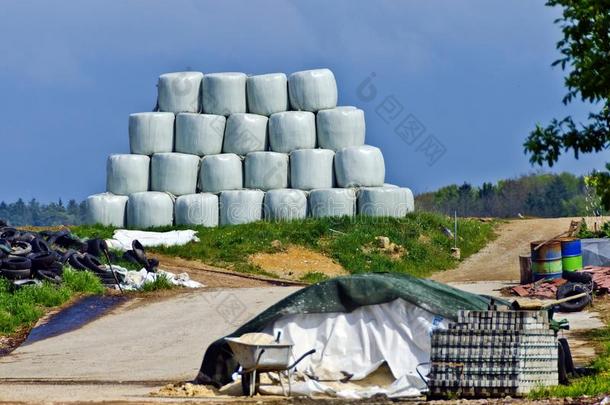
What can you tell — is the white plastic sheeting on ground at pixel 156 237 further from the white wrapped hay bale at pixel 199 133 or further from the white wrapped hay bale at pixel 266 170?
the white wrapped hay bale at pixel 199 133

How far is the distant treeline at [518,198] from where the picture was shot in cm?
6438

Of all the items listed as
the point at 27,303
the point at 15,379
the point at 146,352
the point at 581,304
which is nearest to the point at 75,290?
the point at 27,303

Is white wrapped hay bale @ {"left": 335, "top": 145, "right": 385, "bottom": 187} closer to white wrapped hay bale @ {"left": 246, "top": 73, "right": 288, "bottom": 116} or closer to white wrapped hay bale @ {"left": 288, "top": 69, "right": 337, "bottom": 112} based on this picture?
white wrapped hay bale @ {"left": 288, "top": 69, "right": 337, "bottom": 112}

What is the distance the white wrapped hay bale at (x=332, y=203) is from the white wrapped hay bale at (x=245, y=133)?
263 centimetres

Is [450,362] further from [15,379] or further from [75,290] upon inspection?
[75,290]

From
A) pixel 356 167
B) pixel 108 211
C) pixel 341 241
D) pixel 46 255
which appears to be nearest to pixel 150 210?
pixel 108 211

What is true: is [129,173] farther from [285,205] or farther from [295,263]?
[295,263]

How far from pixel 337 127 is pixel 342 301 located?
80.1ft

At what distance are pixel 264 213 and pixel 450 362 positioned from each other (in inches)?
1006

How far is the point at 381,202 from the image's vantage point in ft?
139

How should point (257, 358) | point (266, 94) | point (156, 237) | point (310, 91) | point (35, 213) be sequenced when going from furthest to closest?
point (35, 213)
point (310, 91)
point (266, 94)
point (156, 237)
point (257, 358)

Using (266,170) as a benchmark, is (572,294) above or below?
below

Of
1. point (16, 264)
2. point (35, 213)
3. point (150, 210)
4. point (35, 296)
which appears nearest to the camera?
point (35, 296)

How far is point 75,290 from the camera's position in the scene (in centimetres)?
3031
